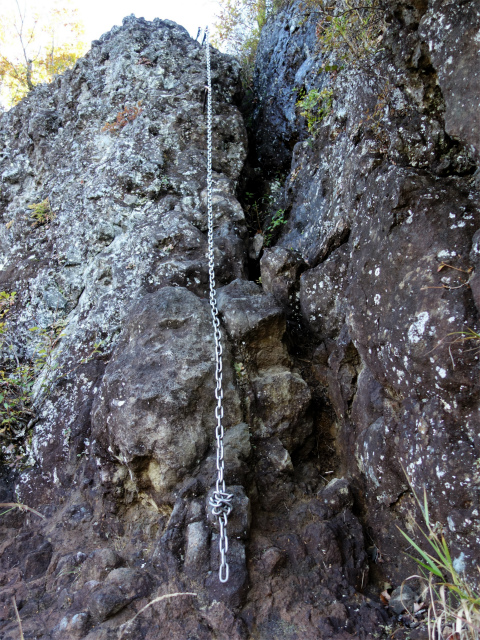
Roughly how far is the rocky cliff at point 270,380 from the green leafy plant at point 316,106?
12cm

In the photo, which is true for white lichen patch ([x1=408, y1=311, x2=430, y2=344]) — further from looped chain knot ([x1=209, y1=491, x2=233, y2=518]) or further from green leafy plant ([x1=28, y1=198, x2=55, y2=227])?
green leafy plant ([x1=28, y1=198, x2=55, y2=227])

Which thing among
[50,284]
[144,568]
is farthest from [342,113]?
[144,568]

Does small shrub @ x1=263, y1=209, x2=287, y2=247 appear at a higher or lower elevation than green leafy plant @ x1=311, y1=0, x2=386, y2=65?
lower

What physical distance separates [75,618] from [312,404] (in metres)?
2.16

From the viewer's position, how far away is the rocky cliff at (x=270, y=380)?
2424 mm

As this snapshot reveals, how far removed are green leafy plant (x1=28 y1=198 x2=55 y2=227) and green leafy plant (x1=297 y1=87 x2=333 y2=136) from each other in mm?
3736

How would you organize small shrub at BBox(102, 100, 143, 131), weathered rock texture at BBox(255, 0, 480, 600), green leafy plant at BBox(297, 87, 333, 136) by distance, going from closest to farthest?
weathered rock texture at BBox(255, 0, 480, 600) → green leafy plant at BBox(297, 87, 333, 136) → small shrub at BBox(102, 100, 143, 131)

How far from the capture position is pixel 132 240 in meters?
4.88

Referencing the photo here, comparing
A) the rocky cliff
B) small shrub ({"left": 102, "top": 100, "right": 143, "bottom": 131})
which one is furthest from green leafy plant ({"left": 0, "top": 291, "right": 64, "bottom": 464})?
small shrub ({"left": 102, "top": 100, "right": 143, "bottom": 131})

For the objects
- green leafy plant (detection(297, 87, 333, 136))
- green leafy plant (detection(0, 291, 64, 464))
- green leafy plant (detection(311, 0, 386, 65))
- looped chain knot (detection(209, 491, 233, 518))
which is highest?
green leafy plant (detection(311, 0, 386, 65))

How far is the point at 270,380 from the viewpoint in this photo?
11.5 ft

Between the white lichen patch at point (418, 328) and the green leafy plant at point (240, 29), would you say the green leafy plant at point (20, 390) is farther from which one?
the green leafy plant at point (240, 29)

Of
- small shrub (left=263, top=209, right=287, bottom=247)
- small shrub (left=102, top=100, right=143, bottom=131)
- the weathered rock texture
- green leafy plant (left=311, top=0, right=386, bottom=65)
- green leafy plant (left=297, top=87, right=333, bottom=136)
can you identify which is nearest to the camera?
the weathered rock texture

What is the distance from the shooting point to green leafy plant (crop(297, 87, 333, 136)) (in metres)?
4.69
